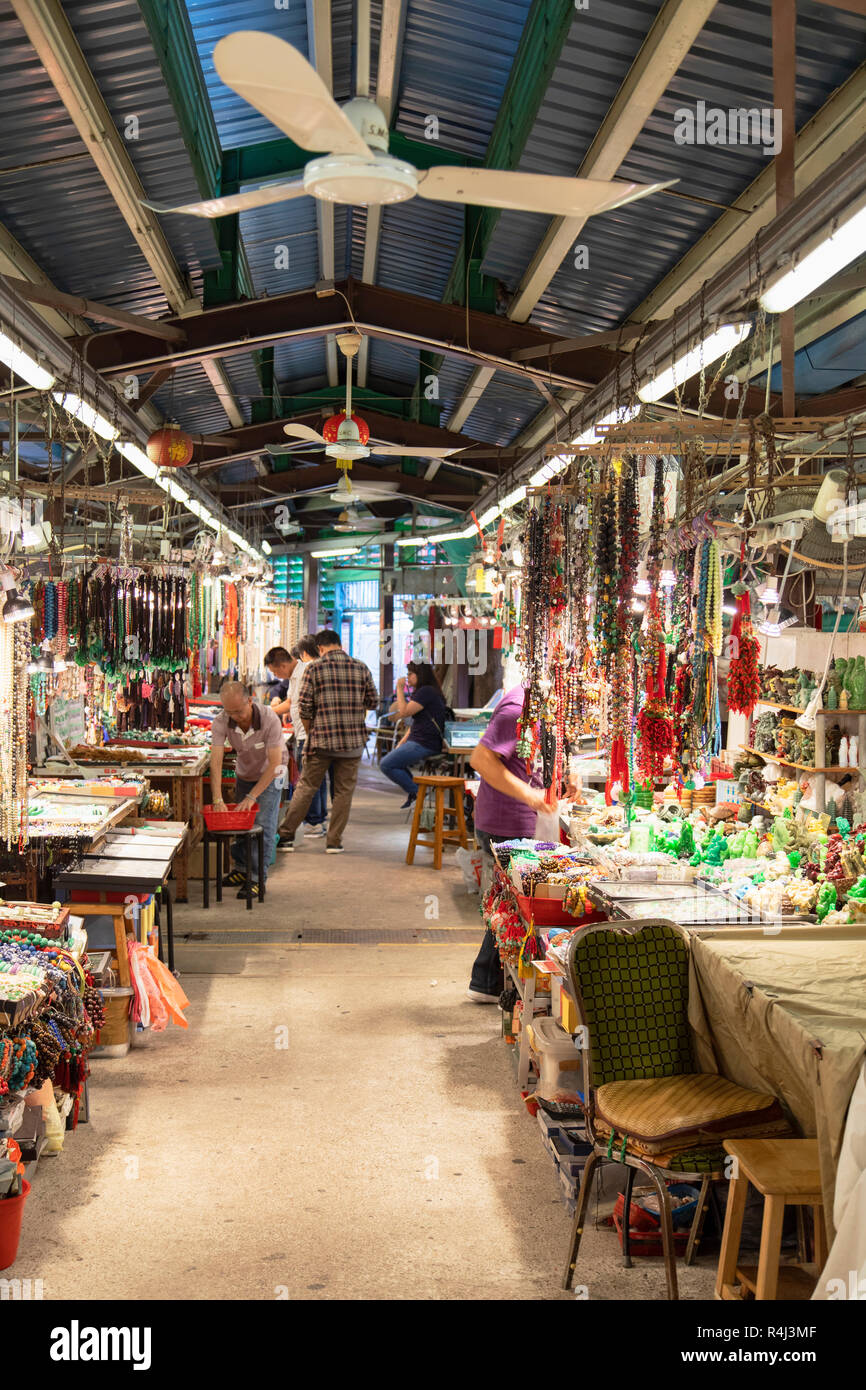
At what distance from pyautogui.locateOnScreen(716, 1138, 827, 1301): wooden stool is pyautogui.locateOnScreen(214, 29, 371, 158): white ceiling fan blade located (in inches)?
108

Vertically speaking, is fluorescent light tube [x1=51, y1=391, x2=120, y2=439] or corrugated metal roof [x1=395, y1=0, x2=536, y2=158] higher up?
corrugated metal roof [x1=395, y1=0, x2=536, y2=158]

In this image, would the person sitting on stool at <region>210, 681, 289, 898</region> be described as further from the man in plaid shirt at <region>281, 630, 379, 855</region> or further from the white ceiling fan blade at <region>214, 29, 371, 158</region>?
the white ceiling fan blade at <region>214, 29, 371, 158</region>

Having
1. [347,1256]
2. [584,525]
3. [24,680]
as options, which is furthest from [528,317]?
[347,1256]

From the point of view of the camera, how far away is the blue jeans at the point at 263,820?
9195 mm

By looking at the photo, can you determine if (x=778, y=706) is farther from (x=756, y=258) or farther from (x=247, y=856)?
(x=247, y=856)

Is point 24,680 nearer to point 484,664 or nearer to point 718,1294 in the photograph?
point 718,1294

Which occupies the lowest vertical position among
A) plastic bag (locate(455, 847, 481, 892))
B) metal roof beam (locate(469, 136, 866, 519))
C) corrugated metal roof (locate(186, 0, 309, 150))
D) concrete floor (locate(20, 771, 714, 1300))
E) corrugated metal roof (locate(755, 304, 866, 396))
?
concrete floor (locate(20, 771, 714, 1300))

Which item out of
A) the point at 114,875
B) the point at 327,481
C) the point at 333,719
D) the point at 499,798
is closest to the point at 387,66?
the point at 499,798

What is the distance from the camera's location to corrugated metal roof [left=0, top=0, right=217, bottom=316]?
13.7 feet

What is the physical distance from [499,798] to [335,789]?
15.8ft

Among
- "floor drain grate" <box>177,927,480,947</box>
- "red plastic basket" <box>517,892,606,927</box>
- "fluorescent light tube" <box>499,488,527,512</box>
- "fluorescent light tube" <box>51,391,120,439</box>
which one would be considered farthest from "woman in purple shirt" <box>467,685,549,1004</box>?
"fluorescent light tube" <box>499,488,527,512</box>

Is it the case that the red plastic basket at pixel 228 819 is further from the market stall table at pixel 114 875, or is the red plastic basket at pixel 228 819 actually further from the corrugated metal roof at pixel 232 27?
the corrugated metal roof at pixel 232 27

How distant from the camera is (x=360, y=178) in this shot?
2783mm

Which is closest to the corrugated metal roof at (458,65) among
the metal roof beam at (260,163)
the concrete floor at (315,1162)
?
the metal roof beam at (260,163)
